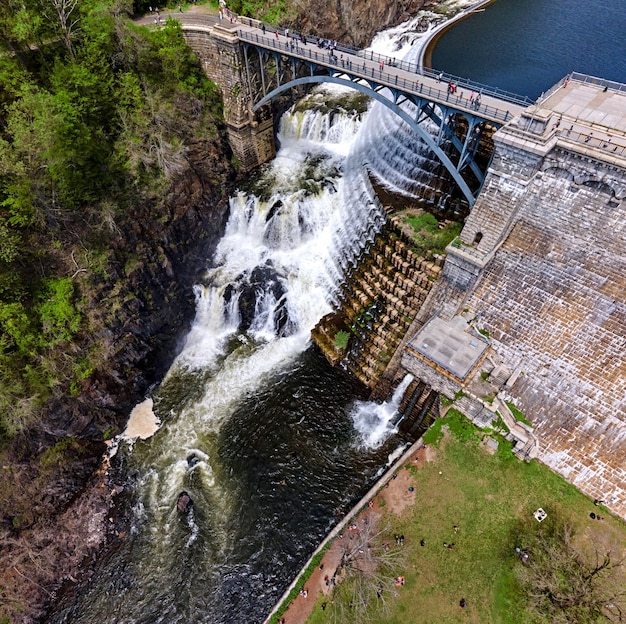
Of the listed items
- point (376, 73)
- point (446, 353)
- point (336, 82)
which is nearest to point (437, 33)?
point (376, 73)

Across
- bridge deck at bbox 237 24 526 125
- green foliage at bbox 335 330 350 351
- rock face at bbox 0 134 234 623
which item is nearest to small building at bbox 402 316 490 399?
green foliage at bbox 335 330 350 351

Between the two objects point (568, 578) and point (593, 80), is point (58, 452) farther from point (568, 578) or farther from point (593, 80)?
point (593, 80)

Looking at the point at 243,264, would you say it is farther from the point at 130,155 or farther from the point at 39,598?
the point at 39,598

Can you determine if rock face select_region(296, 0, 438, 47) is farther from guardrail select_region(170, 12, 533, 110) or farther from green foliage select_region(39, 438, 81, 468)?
green foliage select_region(39, 438, 81, 468)

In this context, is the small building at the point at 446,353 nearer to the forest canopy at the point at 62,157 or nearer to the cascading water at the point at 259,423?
the cascading water at the point at 259,423

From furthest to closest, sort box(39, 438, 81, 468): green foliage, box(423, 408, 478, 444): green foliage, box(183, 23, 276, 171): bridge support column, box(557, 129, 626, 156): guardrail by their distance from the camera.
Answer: box(183, 23, 276, 171): bridge support column → box(39, 438, 81, 468): green foliage → box(423, 408, 478, 444): green foliage → box(557, 129, 626, 156): guardrail

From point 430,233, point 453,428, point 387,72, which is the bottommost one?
point 453,428

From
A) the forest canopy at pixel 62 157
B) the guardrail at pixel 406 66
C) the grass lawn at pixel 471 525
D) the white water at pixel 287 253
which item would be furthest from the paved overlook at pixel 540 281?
the forest canopy at pixel 62 157
